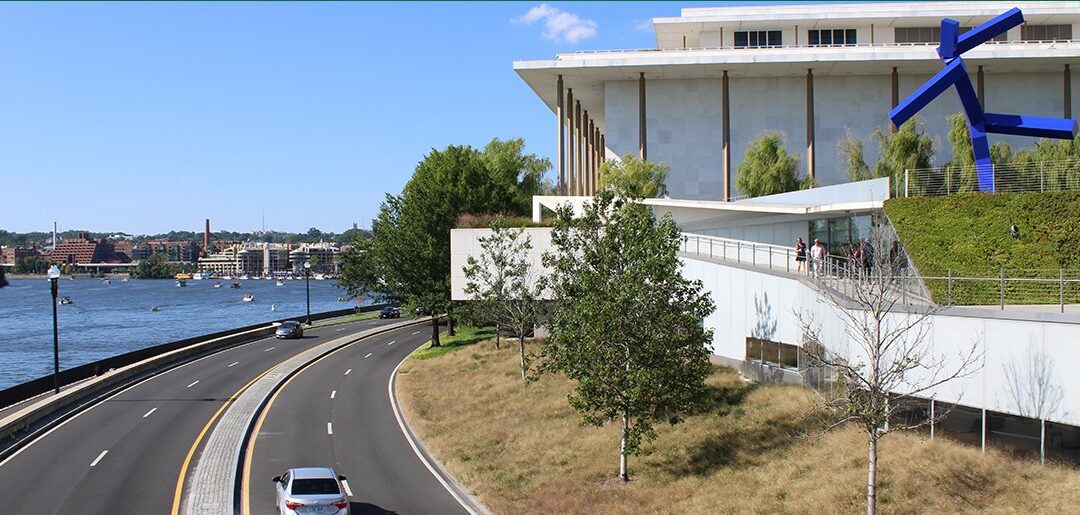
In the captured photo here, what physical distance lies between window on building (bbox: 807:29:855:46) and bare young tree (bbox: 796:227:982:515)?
47.0 meters

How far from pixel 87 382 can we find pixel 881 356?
38.5 meters

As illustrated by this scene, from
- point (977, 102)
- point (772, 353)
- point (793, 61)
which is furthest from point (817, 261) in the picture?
point (793, 61)

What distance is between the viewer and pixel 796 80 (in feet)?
222

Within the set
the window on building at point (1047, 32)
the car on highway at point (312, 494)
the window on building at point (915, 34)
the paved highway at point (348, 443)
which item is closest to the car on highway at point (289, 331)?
the paved highway at point (348, 443)

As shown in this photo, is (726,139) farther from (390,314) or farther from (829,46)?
(390,314)

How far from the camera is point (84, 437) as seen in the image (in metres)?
34.8

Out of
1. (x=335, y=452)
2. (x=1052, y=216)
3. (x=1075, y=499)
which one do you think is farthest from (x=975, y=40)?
(x=335, y=452)

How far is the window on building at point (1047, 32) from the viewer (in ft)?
227

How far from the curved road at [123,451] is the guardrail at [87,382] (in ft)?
3.20

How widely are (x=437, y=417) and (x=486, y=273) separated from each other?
14.3m

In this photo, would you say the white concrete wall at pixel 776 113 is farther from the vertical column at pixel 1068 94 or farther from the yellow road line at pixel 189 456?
the yellow road line at pixel 189 456

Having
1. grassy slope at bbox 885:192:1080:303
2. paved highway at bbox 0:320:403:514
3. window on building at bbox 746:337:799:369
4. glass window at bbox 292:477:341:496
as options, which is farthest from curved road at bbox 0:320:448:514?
grassy slope at bbox 885:192:1080:303

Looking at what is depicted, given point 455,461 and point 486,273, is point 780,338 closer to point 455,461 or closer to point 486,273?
point 455,461

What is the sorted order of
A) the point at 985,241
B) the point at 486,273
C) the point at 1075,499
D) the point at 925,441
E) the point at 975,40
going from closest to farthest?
1. the point at 1075,499
2. the point at 925,441
3. the point at 985,241
4. the point at 975,40
5. the point at 486,273
